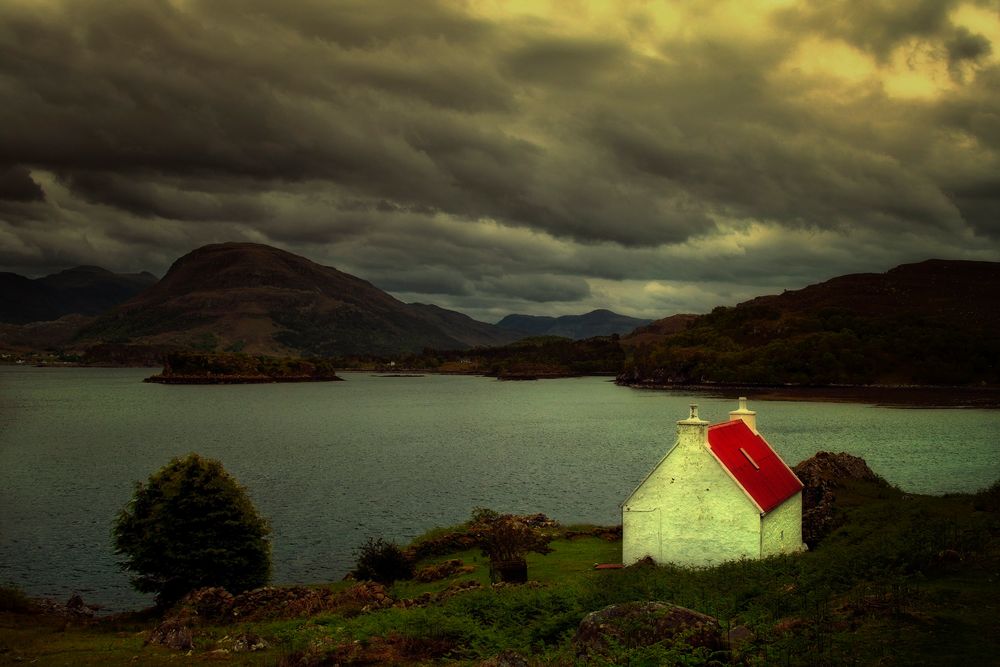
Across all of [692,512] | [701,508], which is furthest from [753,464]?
[692,512]

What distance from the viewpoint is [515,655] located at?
61.3 ft

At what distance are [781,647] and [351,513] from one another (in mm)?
48189

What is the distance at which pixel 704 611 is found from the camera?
2298cm

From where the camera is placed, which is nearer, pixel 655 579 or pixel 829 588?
pixel 829 588

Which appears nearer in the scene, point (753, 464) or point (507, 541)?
point (753, 464)

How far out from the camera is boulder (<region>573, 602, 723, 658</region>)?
57.2 ft

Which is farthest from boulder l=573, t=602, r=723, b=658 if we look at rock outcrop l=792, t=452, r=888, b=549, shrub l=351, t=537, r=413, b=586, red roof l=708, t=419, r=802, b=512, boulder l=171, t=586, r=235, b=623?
rock outcrop l=792, t=452, r=888, b=549

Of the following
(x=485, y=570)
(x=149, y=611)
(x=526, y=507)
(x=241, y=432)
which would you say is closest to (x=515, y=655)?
(x=485, y=570)

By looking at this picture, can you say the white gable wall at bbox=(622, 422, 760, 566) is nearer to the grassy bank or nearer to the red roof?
the red roof

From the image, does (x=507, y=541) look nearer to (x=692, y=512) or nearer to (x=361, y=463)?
(x=692, y=512)

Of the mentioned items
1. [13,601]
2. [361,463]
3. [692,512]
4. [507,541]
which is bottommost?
[361,463]

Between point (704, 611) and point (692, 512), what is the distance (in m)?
10.8

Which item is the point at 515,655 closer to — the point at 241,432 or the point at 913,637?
the point at 913,637

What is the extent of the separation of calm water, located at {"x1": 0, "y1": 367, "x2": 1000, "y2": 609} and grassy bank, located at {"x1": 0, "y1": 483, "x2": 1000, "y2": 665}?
1485cm
